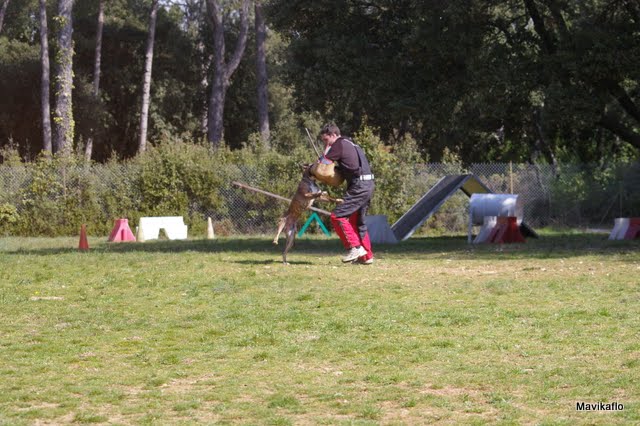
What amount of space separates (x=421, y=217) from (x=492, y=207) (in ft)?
5.30

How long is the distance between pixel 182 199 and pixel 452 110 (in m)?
9.14

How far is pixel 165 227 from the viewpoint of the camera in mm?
27938

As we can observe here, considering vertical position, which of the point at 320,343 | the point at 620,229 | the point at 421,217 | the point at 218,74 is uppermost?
the point at 218,74

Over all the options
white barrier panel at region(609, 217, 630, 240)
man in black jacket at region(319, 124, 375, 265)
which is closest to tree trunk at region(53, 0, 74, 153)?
white barrier panel at region(609, 217, 630, 240)

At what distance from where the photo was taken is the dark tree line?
78.1ft

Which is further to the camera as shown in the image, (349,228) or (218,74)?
(218,74)

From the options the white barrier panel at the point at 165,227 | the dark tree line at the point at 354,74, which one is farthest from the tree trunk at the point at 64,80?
the white barrier panel at the point at 165,227

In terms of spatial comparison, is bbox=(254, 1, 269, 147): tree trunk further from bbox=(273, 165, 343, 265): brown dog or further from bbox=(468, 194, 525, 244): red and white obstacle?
bbox=(273, 165, 343, 265): brown dog

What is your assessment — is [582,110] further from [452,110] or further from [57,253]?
[57,253]

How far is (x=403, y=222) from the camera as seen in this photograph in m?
25.1

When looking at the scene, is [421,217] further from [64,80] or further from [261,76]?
[261,76]

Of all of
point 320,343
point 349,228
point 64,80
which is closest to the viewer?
point 320,343

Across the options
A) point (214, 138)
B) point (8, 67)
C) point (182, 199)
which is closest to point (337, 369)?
point (182, 199)

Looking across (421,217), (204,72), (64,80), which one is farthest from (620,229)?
(204,72)
